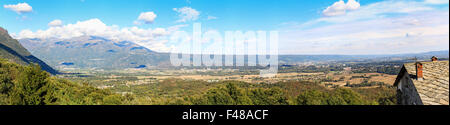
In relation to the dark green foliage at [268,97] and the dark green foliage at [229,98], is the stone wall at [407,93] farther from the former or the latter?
the dark green foliage at [229,98]

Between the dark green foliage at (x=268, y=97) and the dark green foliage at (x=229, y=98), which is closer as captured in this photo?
the dark green foliage at (x=229, y=98)

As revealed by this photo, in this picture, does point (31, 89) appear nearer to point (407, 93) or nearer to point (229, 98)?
point (229, 98)

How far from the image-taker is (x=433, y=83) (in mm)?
13562

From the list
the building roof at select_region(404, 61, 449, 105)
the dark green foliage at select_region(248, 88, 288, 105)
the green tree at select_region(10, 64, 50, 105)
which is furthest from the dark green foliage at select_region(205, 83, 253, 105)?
the green tree at select_region(10, 64, 50, 105)

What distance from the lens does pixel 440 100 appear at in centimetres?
1228

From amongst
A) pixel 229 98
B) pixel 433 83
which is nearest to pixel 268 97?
pixel 229 98

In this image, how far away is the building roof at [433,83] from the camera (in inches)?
491

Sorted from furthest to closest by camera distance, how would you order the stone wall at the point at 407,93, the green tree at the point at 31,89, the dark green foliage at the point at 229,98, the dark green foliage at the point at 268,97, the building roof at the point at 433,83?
the dark green foliage at the point at 268,97 → the dark green foliage at the point at 229,98 → the green tree at the point at 31,89 → the stone wall at the point at 407,93 → the building roof at the point at 433,83

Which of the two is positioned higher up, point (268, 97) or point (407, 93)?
point (407, 93)

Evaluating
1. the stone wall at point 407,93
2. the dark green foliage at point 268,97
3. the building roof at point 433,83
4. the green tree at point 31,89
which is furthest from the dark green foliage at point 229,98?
the green tree at point 31,89
